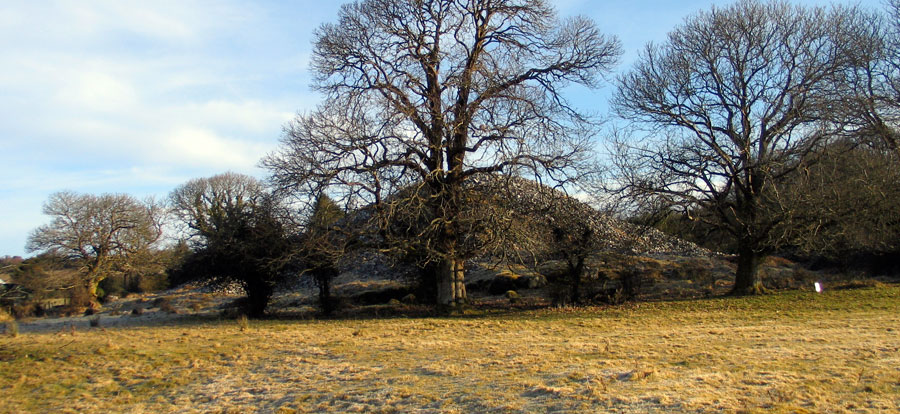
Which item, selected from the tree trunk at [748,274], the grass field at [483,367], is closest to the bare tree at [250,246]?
the grass field at [483,367]

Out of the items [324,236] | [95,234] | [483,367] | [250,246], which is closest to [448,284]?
[324,236]

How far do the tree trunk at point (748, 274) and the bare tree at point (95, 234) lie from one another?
3374 centimetres

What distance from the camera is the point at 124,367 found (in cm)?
955

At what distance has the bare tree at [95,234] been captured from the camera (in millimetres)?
35438

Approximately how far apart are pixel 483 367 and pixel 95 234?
1404 inches

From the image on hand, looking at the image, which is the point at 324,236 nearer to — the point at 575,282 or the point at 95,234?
the point at 575,282

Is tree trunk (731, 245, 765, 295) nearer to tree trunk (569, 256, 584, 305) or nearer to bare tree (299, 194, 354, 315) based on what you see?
tree trunk (569, 256, 584, 305)

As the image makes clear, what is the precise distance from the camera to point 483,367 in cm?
853

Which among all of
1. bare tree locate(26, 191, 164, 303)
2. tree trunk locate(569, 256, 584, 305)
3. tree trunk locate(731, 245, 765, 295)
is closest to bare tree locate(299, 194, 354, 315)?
tree trunk locate(569, 256, 584, 305)

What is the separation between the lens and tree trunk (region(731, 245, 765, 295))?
18.8 m

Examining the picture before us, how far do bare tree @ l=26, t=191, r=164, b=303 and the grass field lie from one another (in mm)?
24306

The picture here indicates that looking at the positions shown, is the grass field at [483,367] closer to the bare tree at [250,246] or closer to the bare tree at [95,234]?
the bare tree at [250,246]

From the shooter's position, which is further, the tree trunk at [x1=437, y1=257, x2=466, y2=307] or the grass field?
the tree trunk at [x1=437, y1=257, x2=466, y2=307]

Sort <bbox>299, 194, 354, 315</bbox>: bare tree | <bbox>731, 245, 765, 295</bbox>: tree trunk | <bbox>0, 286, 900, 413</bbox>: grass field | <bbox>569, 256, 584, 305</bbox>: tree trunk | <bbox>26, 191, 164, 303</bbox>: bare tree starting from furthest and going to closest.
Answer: <bbox>26, 191, 164, 303</bbox>: bare tree → <bbox>731, 245, 765, 295</bbox>: tree trunk → <bbox>569, 256, 584, 305</bbox>: tree trunk → <bbox>299, 194, 354, 315</bbox>: bare tree → <bbox>0, 286, 900, 413</bbox>: grass field
